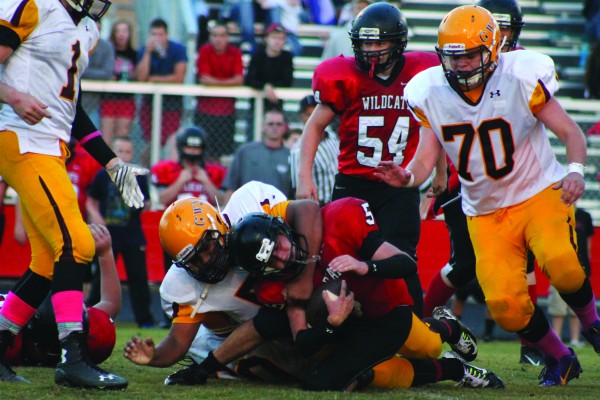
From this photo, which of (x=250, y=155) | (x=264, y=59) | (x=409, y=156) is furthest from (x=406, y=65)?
(x=264, y=59)

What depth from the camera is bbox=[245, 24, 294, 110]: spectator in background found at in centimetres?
1004

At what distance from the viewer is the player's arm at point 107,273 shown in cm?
539

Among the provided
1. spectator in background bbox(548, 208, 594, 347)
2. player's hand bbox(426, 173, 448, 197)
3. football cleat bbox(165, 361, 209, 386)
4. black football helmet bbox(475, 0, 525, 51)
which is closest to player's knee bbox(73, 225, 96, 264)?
football cleat bbox(165, 361, 209, 386)

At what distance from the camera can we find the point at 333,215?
15.8 feet

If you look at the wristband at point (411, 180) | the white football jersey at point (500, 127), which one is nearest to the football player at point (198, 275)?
the wristband at point (411, 180)

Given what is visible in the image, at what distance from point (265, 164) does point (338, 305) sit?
4.64 meters

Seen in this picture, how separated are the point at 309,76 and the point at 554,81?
7.06 meters

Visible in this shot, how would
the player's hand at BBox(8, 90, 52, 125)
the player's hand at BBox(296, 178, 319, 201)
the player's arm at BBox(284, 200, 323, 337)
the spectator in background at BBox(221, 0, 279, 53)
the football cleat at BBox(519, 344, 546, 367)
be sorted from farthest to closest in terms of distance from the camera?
the spectator in background at BBox(221, 0, 279, 53) < the football cleat at BBox(519, 344, 546, 367) < the player's hand at BBox(296, 178, 319, 201) < the player's arm at BBox(284, 200, 323, 337) < the player's hand at BBox(8, 90, 52, 125)

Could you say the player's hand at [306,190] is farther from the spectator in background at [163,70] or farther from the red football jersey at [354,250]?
the spectator in background at [163,70]

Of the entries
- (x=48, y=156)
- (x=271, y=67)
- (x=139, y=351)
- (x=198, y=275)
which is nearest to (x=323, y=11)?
(x=271, y=67)

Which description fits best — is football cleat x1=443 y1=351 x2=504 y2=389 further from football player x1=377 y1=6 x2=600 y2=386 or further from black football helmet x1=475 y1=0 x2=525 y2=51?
black football helmet x1=475 y1=0 x2=525 y2=51

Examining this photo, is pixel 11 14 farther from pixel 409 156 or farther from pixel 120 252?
pixel 120 252

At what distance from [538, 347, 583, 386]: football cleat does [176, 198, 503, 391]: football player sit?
37cm

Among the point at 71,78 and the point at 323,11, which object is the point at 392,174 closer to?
the point at 71,78
